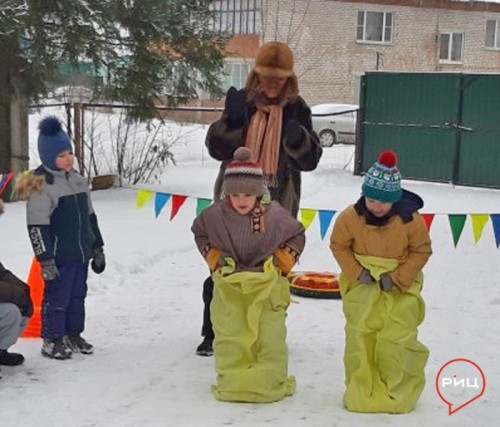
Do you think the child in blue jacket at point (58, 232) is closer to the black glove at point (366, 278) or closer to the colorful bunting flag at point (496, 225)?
the black glove at point (366, 278)

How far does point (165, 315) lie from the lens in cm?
680

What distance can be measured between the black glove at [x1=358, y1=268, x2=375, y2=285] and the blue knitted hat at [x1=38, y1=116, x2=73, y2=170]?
2.14 meters

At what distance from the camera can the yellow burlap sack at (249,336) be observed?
15.6 ft

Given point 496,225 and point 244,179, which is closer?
point 244,179

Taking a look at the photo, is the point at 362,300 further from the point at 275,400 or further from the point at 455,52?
the point at 455,52

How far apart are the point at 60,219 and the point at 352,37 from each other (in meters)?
32.5

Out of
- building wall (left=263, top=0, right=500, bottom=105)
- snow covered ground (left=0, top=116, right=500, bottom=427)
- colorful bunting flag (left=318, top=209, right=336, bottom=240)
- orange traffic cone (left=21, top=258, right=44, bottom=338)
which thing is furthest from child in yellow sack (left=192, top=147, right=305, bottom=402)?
building wall (left=263, top=0, right=500, bottom=105)

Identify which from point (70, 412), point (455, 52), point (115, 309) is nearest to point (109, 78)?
point (115, 309)

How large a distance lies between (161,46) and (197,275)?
4985 mm

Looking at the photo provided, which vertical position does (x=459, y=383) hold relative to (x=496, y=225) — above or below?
below

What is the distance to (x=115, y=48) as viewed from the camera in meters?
11.7

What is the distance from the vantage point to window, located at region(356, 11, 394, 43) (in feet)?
121

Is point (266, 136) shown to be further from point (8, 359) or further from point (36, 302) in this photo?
point (36, 302)

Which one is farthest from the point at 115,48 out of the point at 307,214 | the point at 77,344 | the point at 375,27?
the point at 375,27
